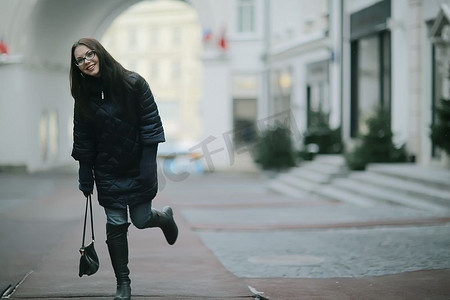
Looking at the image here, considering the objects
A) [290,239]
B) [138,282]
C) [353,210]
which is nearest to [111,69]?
[138,282]

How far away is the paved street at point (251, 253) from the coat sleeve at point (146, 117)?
3.80 feet

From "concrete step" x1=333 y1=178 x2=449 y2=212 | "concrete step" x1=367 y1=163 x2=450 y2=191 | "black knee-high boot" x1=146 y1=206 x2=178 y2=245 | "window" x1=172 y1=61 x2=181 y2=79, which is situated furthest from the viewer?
"window" x1=172 y1=61 x2=181 y2=79

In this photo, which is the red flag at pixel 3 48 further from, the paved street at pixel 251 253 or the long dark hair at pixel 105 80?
the long dark hair at pixel 105 80

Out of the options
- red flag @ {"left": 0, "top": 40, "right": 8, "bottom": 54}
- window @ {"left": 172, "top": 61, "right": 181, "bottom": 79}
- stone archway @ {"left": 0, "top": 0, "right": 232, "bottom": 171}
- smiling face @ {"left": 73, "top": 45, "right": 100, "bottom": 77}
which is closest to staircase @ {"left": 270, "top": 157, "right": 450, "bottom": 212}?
smiling face @ {"left": 73, "top": 45, "right": 100, "bottom": 77}

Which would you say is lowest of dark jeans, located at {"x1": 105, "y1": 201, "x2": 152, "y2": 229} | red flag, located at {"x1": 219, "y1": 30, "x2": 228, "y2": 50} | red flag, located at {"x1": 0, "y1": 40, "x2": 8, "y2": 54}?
dark jeans, located at {"x1": 105, "y1": 201, "x2": 152, "y2": 229}

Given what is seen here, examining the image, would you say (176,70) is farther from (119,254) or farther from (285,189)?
(119,254)

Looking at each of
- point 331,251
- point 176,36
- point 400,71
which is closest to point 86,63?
point 331,251

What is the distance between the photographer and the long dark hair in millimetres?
5234

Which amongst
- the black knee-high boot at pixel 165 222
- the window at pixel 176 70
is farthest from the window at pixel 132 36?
the black knee-high boot at pixel 165 222

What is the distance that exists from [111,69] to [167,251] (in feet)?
11.3

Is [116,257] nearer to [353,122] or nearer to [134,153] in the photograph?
[134,153]

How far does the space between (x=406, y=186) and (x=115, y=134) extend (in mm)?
8946

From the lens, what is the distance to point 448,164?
14.7 meters

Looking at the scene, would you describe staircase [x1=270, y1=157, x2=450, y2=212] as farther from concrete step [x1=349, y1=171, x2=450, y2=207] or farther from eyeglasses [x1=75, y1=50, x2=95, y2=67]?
eyeglasses [x1=75, y1=50, x2=95, y2=67]
